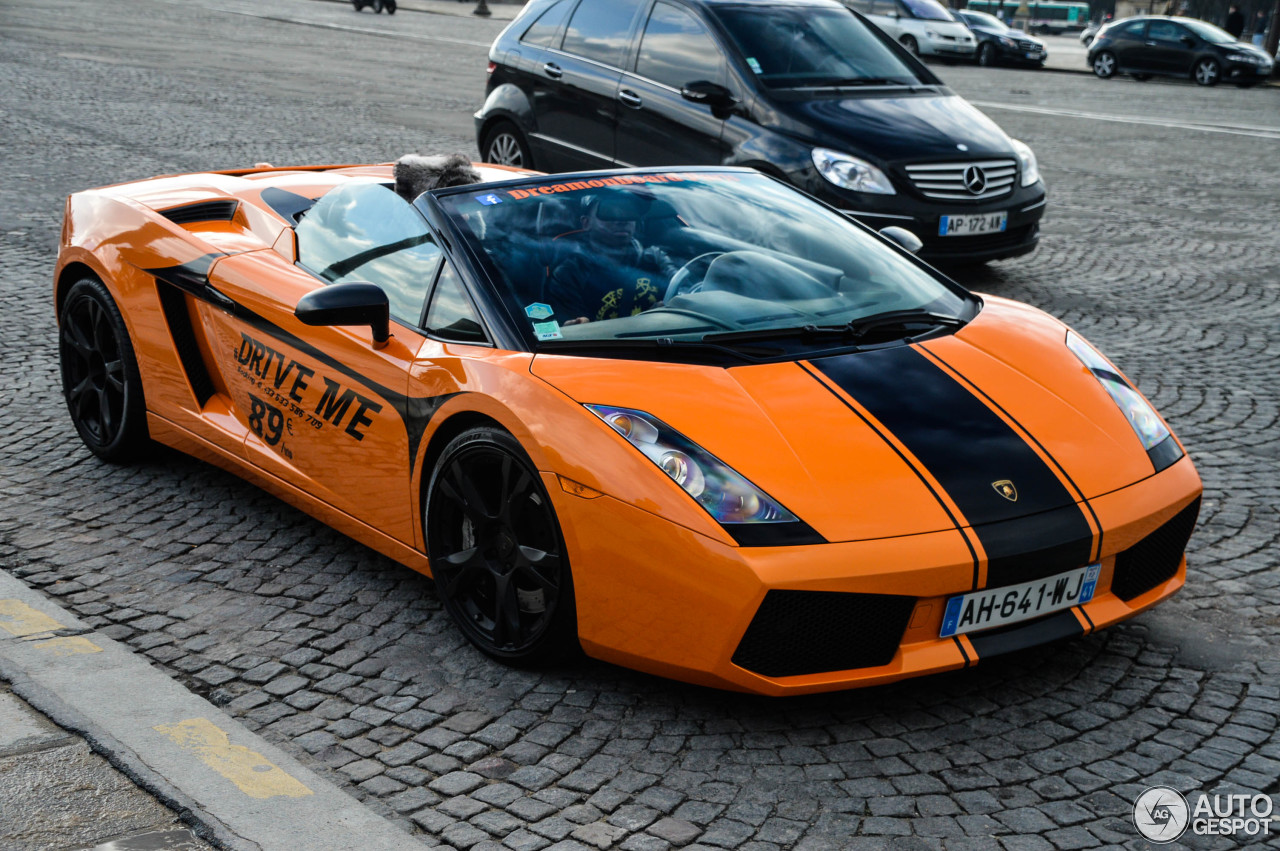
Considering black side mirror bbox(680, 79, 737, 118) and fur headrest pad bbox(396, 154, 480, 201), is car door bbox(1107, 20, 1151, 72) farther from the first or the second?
fur headrest pad bbox(396, 154, 480, 201)

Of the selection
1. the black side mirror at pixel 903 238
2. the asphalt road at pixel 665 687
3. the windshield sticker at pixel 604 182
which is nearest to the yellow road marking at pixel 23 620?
the asphalt road at pixel 665 687

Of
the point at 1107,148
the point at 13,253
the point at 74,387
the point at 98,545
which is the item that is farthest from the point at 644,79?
A: the point at 1107,148

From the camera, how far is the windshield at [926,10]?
91.1 feet

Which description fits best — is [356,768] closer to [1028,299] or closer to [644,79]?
[1028,299]

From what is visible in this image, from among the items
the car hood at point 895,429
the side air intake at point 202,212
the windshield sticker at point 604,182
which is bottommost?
the car hood at point 895,429

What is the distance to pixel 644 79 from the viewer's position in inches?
348

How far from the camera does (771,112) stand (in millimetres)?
8164

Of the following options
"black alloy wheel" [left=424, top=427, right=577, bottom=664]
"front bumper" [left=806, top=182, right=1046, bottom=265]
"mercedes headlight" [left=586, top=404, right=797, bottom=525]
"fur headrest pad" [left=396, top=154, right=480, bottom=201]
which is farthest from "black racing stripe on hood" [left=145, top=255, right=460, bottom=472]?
"front bumper" [left=806, top=182, right=1046, bottom=265]

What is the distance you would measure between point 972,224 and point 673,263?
4361 mm

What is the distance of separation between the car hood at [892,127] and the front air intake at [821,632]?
17.2ft

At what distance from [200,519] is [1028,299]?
5.15 metres

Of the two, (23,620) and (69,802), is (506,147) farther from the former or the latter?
(69,802)

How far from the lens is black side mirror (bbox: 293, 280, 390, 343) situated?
3.67 m

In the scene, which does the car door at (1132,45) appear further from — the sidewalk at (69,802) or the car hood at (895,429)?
the sidewalk at (69,802)
